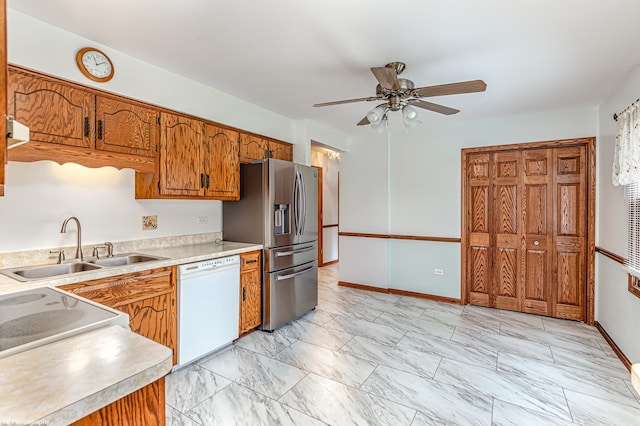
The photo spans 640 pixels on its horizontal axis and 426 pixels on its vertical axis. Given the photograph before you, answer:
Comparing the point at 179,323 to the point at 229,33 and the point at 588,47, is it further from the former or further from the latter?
the point at 588,47

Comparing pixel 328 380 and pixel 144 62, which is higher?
pixel 144 62

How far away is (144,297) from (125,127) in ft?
4.29

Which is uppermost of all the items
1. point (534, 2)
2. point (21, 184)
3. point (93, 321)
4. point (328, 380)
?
point (534, 2)

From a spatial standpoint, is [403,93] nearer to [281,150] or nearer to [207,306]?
[281,150]

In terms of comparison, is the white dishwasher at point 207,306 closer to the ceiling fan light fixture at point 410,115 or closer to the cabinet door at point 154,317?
the cabinet door at point 154,317

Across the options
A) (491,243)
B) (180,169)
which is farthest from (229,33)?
(491,243)

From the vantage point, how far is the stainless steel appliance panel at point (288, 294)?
3.34 meters

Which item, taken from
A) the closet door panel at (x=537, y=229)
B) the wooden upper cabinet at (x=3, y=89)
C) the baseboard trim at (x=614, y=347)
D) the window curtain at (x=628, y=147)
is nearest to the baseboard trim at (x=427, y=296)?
the closet door panel at (x=537, y=229)

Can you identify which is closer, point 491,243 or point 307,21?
point 307,21

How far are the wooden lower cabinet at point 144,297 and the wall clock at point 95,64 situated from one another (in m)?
1.43

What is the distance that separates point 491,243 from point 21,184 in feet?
15.7

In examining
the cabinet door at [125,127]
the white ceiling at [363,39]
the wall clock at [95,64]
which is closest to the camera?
the white ceiling at [363,39]

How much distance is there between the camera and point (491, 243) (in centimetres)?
421

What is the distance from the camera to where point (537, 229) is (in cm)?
396
